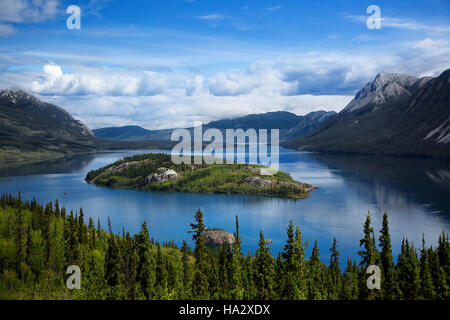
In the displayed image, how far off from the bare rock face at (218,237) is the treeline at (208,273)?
74.8 feet

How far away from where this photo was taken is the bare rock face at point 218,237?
111062 millimetres

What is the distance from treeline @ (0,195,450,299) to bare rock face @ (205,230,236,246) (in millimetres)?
22788

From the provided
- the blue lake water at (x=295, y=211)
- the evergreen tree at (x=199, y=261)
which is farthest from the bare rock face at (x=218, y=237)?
the evergreen tree at (x=199, y=261)

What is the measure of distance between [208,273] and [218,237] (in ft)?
161

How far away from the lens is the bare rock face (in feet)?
364

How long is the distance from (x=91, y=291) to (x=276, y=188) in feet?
500

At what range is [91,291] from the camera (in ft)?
153
